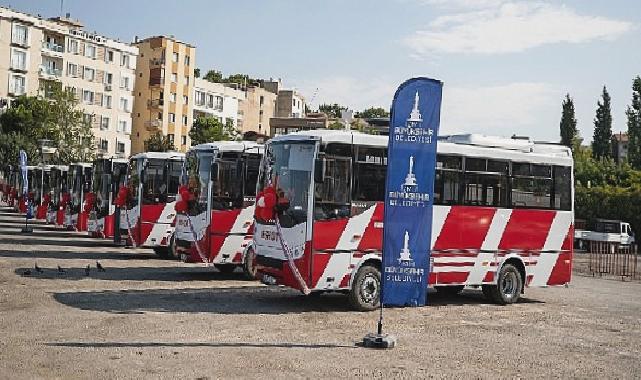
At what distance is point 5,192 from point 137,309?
2058 inches

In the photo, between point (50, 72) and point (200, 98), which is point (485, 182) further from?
Answer: point (200, 98)

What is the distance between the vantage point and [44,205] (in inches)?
1508

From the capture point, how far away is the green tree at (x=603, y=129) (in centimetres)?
8462

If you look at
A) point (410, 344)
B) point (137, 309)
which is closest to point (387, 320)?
point (410, 344)

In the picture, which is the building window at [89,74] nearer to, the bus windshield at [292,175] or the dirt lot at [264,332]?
the dirt lot at [264,332]

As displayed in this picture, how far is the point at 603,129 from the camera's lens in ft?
281

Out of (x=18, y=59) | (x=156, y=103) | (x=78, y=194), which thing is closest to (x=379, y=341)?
(x=78, y=194)

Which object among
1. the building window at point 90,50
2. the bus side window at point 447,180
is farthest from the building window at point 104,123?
the bus side window at point 447,180

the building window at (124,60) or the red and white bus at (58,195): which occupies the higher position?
the building window at (124,60)

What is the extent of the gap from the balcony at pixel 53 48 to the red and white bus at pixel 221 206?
63.6 metres

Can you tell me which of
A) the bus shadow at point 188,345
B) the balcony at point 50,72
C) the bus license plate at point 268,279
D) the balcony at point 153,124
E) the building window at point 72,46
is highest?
the building window at point 72,46

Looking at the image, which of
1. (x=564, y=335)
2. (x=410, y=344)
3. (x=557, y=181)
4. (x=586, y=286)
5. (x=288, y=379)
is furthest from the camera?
(x=586, y=286)

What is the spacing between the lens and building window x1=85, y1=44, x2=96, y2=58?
79938mm

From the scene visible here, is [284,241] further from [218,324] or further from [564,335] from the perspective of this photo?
[564,335]
